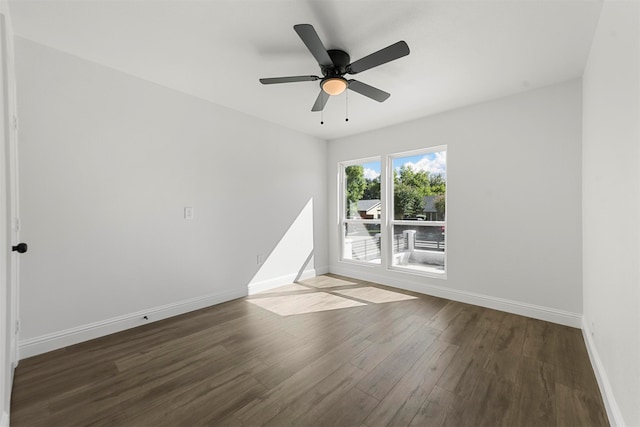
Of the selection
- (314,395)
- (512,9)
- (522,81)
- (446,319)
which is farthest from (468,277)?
(512,9)

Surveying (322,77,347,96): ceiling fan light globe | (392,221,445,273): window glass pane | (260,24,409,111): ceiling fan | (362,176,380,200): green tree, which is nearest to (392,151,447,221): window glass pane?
(392,221,445,273): window glass pane

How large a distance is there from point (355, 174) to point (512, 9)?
10.4 ft

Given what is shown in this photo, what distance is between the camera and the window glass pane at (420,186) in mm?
3709

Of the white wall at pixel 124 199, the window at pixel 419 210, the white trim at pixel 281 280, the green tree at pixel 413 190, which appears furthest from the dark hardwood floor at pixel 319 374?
the green tree at pixel 413 190

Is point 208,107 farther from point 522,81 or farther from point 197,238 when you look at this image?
point 522,81

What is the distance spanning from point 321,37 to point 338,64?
23 cm

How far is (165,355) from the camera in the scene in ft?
7.21

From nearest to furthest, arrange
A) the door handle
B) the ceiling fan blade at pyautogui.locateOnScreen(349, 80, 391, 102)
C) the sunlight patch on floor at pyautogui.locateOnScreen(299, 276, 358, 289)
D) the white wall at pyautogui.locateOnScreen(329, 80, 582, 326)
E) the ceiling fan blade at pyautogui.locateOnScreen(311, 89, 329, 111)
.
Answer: the door handle, the ceiling fan blade at pyautogui.locateOnScreen(349, 80, 391, 102), the ceiling fan blade at pyautogui.locateOnScreen(311, 89, 329, 111), the white wall at pyautogui.locateOnScreen(329, 80, 582, 326), the sunlight patch on floor at pyautogui.locateOnScreen(299, 276, 358, 289)

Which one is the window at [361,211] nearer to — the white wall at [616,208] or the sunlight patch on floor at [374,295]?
the sunlight patch on floor at [374,295]

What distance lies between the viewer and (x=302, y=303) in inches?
134

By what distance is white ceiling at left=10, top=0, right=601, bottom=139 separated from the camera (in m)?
1.78

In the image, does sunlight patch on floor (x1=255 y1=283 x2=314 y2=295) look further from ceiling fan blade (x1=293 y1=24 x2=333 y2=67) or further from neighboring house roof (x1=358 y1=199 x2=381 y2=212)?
ceiling fan blade (x1=293 y1=24 x2=333 y2=67)

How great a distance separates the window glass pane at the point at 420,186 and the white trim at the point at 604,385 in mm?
1904

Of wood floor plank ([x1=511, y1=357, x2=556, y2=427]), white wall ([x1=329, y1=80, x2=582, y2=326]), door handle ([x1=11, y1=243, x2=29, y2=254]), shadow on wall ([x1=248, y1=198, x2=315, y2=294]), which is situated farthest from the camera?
shadow on wall ([x1=248, y1=198, x2=315, y2=294])
